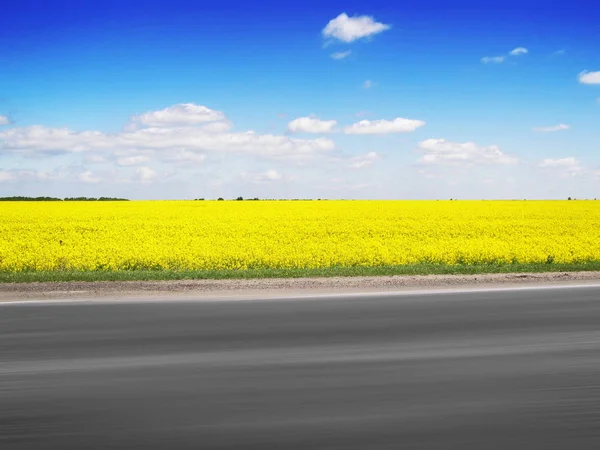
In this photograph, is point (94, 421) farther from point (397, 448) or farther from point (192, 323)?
point (192, 323)

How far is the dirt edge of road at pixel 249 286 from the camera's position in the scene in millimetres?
11328

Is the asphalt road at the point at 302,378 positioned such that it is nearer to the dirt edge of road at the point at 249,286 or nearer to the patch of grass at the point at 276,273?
the dirt edge of road at the point at 249,286

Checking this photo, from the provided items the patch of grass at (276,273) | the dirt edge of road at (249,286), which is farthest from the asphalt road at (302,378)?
the patch of grass at (276,273)

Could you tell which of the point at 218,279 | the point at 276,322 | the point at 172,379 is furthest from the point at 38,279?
the point at 172,379

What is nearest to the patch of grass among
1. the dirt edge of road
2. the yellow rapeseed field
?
the dirt edge of road

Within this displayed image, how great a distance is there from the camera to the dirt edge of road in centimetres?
1133

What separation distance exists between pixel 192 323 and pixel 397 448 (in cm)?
461

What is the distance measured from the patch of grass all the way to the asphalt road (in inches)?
161

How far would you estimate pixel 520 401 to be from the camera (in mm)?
5184

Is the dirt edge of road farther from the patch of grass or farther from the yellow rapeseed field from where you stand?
the yellow rapeseed field

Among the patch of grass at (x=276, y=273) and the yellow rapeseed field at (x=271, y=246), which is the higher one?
the yellow rapeseed field at (x=271, y=246)

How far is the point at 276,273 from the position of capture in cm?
1379

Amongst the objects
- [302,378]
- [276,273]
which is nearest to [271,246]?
[276,273]

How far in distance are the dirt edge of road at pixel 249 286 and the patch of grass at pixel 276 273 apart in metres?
0.76
